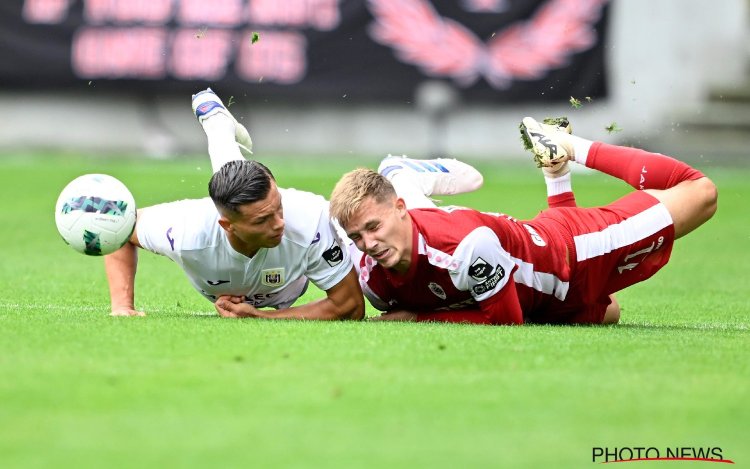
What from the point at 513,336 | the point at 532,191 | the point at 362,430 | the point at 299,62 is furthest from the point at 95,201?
the point at 299,62

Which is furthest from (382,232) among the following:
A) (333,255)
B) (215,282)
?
(215,282)

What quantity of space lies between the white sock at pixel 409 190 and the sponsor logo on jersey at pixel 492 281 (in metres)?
0.80

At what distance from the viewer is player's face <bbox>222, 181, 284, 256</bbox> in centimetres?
666

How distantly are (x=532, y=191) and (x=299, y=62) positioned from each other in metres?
5.66

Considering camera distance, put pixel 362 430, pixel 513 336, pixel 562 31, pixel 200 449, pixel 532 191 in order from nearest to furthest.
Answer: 1. pixel 200 449
2. pixel 362 430
3. pixel 513 336
4. pixel 532 191
5. pixel 562 31

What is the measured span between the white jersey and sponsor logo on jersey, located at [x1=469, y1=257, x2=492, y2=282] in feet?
2.86

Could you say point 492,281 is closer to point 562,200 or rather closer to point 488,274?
point 488,274

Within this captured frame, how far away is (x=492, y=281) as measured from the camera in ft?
22.8

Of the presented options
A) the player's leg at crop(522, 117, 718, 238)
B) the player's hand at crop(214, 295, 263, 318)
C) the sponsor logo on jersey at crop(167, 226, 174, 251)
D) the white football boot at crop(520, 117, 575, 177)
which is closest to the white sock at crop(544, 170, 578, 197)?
the white football boot at crop(520, 117, 575, 177)

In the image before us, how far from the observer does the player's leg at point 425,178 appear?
780cm

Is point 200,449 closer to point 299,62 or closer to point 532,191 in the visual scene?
point 532,191

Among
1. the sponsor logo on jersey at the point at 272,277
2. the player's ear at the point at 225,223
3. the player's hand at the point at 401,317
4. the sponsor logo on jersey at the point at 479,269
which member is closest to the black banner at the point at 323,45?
the player's hand at the point at 401,317

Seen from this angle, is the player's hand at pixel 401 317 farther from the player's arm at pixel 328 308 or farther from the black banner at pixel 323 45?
the black banner at pixel 323 45

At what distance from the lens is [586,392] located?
5.10 m
